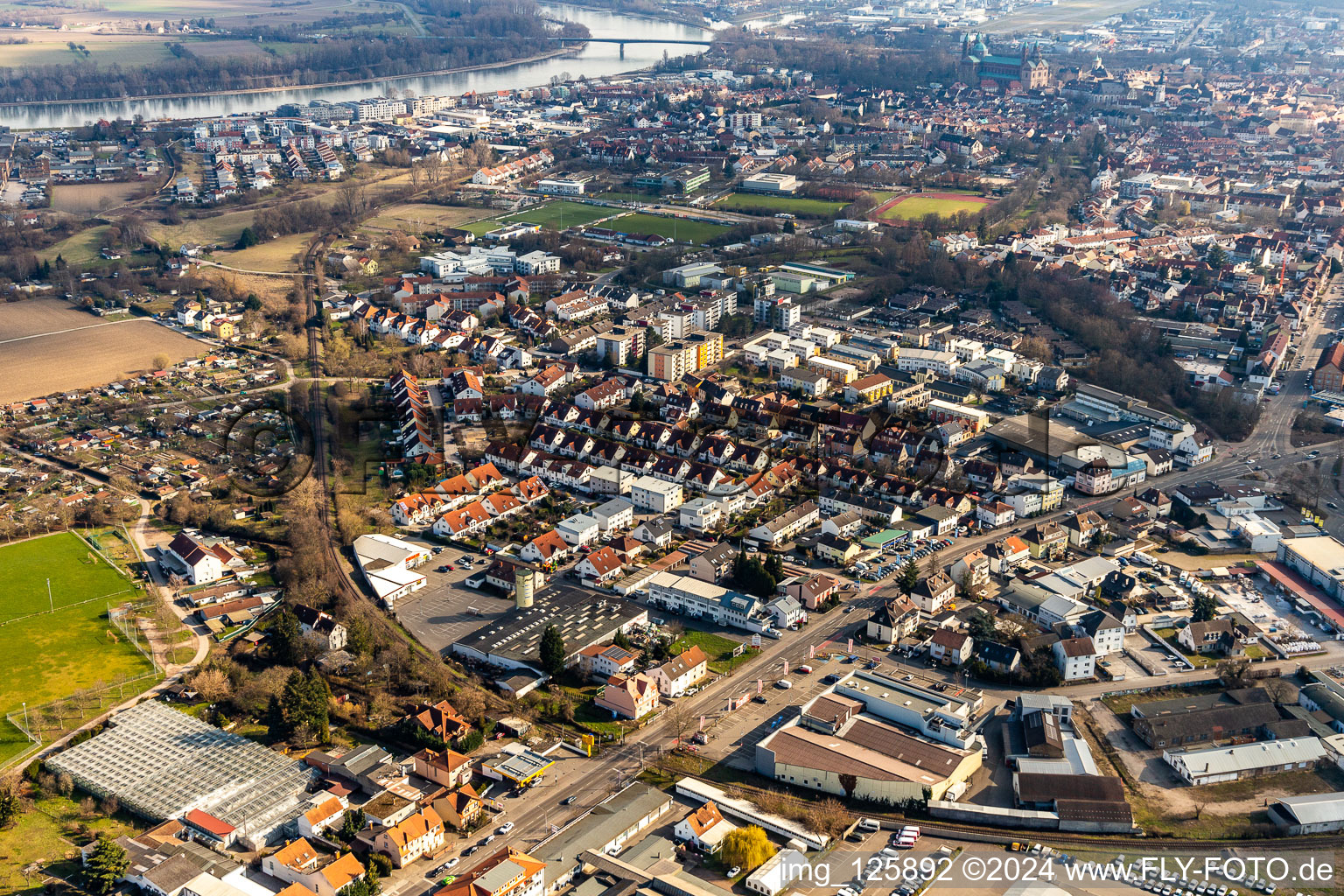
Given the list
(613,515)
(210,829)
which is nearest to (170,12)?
(613,515)

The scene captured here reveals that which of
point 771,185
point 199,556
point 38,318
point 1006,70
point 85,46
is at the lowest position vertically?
point 199,556

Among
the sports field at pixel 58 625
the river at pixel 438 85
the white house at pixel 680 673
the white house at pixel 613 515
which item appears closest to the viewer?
the white house at pixel 680 673

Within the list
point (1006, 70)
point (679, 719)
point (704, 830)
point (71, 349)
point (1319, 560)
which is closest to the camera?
point (704, 830)

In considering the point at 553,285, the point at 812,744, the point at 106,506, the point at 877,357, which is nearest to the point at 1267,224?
the point at 877,357

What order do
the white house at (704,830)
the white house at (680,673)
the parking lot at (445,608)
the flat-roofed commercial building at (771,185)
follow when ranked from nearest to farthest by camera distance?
the white house at (704,830), the white house at (680,673), the parking lot at (445,608), the flat-roofed commercial building at (771,185)

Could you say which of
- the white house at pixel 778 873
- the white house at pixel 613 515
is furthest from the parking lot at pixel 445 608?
the white house at pixel 778 873

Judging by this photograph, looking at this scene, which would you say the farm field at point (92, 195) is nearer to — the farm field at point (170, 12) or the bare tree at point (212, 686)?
the bare tree at point (212, 686)

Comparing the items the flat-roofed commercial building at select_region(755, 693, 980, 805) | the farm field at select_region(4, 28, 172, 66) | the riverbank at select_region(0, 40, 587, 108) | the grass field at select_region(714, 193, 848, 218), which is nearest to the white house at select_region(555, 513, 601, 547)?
the flat-roofed commercial building at select_region(755, 693, 980, 805)

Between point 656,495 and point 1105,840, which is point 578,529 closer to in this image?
point 656,495
